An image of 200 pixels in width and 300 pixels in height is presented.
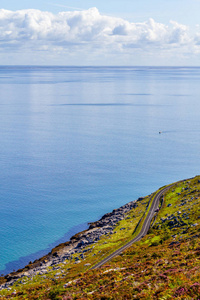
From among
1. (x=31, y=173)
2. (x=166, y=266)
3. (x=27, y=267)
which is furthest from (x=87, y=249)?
(x=31, y=173)

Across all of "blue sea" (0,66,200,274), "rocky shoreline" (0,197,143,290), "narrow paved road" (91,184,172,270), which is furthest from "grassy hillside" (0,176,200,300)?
"blue sea" (0,66,200,274)

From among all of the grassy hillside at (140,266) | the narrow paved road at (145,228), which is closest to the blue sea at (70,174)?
the narrow paved road at (145,228)

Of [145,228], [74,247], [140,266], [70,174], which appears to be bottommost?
[140,266]

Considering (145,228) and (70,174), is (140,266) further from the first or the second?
(70,174)

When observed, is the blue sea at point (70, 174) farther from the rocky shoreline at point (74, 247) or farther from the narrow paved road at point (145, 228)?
the narrow paved road at point (145, 228)

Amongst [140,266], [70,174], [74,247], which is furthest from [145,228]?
[70,174]

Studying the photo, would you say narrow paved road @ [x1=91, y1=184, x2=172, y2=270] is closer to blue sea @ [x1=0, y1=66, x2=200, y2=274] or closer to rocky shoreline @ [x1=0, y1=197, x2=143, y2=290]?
rocky shoreline @ [x1=0, y1=197, x2=143, y2=290]
